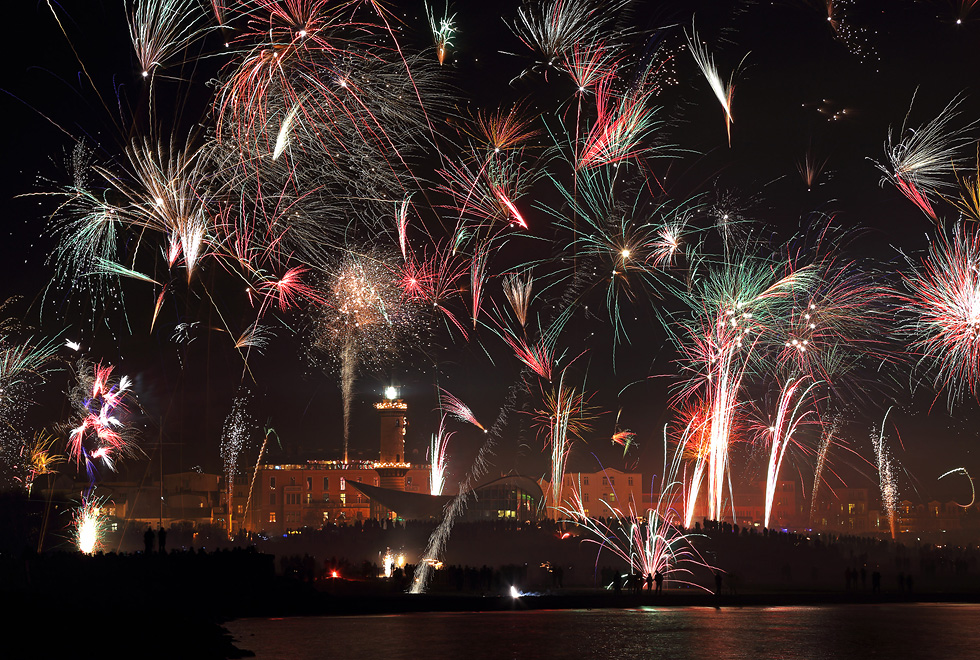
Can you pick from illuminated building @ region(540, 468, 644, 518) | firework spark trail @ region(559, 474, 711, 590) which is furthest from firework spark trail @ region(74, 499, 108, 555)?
illuminated building @ region(540, 468, 644, 518)

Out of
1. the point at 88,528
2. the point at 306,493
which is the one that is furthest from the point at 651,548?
the point at 306,493

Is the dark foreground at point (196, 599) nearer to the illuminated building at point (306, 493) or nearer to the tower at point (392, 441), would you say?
the tower at point (392, 441)

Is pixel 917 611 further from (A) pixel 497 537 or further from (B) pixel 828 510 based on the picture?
(B) pixel 828 510

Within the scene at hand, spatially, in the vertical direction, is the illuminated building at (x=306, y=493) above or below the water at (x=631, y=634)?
above

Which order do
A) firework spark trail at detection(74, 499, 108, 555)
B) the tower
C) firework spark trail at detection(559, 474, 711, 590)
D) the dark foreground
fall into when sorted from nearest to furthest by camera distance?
1. the dark foreground
2. firework spark trail at detection(559, 474, 711, 590)
3. firework spark trail at detection(74, 499, 108, 555)
4. the tower

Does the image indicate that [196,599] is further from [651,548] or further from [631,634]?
[651,548]

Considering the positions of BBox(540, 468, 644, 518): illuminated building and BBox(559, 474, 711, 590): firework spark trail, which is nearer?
BBox(559, 474, 711, 590): firework spark trail

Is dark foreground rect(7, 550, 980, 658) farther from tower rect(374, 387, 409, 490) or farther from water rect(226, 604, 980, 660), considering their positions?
tower rect(374, 387, 409, 490)

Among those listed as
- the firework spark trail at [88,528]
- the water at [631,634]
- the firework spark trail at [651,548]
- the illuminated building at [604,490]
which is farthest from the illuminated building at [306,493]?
the water at [631,634]

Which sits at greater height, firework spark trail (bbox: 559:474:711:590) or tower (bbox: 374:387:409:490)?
tower (bbox: 374:387:409:490)
